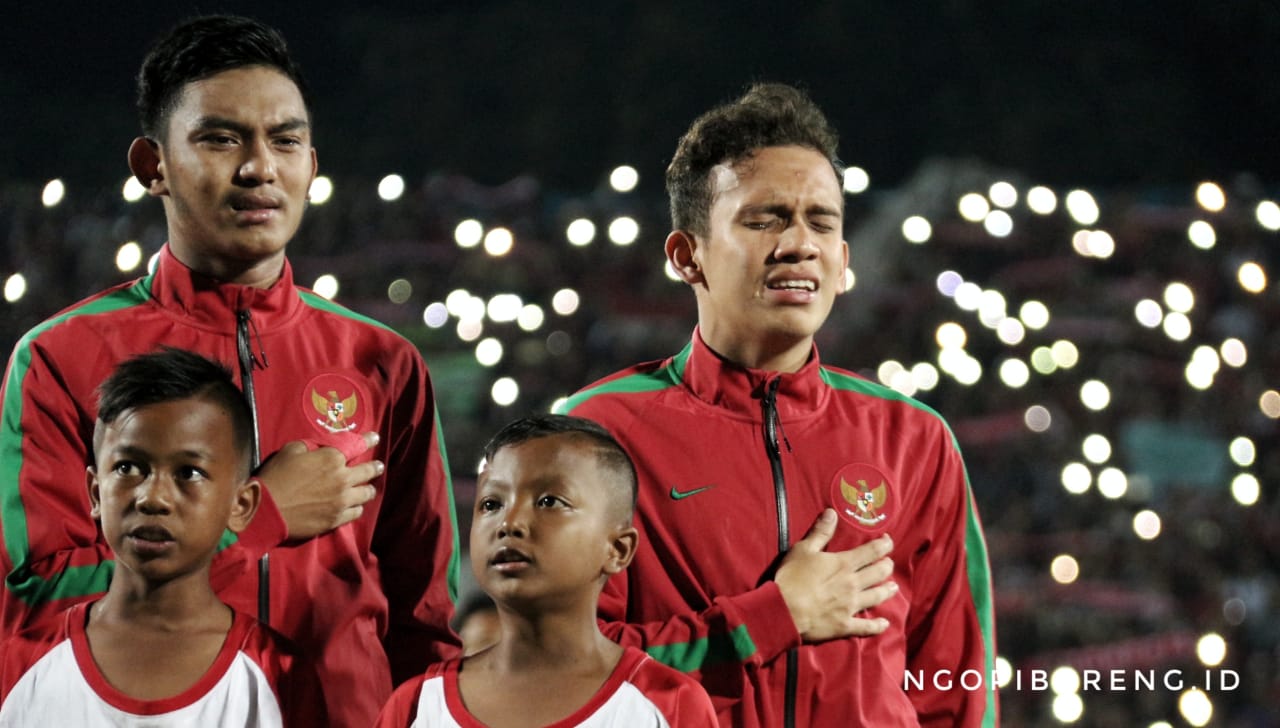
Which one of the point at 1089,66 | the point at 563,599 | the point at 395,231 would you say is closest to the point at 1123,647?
the point at 1089,66

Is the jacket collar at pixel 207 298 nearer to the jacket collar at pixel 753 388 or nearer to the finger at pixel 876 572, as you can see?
the jacket collar at pixel 753 388

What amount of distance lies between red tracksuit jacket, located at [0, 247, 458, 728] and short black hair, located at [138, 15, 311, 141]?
0.19 m

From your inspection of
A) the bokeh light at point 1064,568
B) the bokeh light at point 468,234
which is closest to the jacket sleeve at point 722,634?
the bokeh light at point 468,234

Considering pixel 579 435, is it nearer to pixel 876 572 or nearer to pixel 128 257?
pixel 876 572

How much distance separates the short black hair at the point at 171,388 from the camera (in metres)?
1.58

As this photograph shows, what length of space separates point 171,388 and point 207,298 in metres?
0.24

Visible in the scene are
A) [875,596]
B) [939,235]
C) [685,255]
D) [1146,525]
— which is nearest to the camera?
[875,596]

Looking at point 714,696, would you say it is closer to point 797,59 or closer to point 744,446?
point 744,446

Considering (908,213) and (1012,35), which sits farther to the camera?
(1012,35)

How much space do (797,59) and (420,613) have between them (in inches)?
172

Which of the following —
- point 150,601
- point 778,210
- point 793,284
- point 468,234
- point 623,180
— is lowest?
point 150,601

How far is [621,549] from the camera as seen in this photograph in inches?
64.3

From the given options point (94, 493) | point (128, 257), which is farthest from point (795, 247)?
point (128, 257)

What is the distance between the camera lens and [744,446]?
183 centimetres
